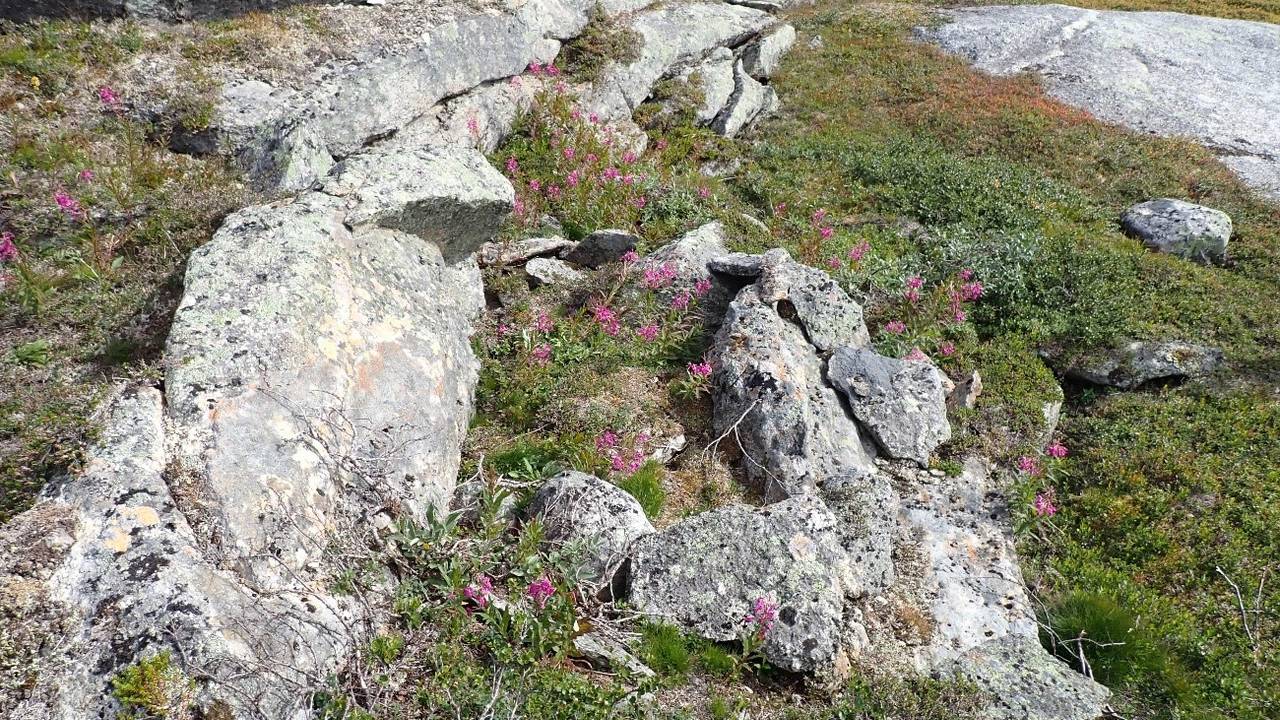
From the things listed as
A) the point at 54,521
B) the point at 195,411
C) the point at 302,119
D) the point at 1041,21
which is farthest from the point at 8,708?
the point at 1041,21

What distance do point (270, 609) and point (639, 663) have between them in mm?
2791

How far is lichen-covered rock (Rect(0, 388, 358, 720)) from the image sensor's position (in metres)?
4.09

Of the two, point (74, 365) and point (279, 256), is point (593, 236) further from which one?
point (74, 365)

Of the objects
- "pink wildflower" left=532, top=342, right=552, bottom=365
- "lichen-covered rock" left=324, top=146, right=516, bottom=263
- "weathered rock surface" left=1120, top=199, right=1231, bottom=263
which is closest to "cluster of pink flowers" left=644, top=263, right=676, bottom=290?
"pink wildflower" left=532, top=342, right=552, bottom=365

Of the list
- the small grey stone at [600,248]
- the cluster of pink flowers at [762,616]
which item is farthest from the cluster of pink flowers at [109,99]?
the cluster of pink flowers at [762,616]

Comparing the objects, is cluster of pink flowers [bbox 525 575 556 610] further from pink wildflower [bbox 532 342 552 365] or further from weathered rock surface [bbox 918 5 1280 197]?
weathered rock surface [bbox 918 5 1280 197]

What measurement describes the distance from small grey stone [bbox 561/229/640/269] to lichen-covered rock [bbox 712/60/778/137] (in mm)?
7785

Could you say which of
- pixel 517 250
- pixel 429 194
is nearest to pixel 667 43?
pixel 517 250

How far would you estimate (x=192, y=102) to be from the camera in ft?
32.2

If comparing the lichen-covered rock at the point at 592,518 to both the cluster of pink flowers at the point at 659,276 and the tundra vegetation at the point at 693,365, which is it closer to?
the tundra vegetation at the point at 693,365

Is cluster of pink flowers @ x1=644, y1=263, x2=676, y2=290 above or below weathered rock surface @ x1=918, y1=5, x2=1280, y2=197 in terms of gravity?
below

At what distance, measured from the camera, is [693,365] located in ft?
29.2

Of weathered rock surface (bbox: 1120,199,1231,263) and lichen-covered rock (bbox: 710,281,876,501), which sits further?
weathered rock surface (bbox: 1120,199,1231,263)

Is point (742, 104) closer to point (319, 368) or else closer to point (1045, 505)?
point (1045, 505)
